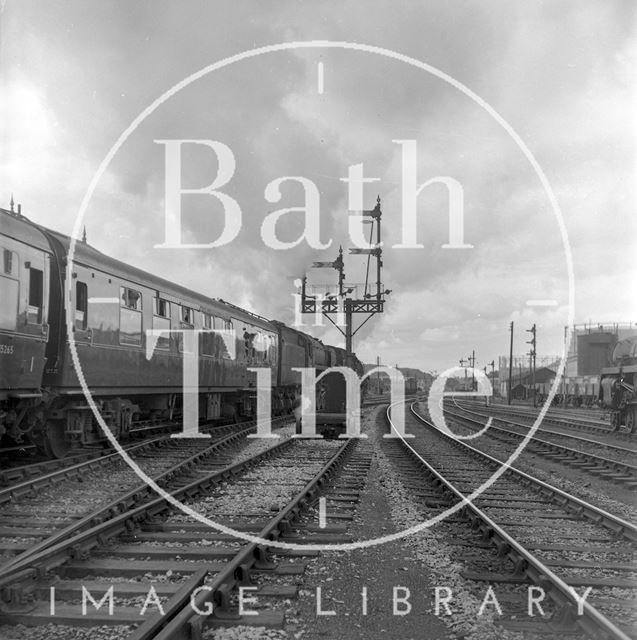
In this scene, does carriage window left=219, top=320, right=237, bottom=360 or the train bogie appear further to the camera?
carriage window left=219, top=320, right=237, bottom=360

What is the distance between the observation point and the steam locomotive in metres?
21.2

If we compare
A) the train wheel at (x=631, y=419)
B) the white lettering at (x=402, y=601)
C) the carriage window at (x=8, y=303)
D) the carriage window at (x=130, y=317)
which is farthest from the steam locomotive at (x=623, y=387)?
the carriage window at (x=8, y=303)

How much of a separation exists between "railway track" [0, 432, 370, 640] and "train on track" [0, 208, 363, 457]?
2.75 metres

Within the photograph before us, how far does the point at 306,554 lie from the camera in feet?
19.1

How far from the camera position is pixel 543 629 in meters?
4.21

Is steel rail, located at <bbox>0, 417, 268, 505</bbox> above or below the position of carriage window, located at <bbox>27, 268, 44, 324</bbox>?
below

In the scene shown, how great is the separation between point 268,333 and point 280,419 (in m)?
3.49

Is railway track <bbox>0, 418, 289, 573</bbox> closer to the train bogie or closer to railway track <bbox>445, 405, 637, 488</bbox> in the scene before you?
the train bogie

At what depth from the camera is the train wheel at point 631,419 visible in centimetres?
2127

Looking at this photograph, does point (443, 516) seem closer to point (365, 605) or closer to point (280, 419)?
point (365, 605)

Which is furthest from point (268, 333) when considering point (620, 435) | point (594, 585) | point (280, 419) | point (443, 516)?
point (594, 585)

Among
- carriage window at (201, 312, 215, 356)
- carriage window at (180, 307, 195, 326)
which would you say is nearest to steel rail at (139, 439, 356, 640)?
carriage window at (180, 307, 195, 326)

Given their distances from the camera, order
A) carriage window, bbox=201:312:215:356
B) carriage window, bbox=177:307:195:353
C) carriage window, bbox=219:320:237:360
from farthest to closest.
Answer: carriage window, bbox=219:320:237:360
carriage window, bbox=201:312:215:356
carriage window, bbox=177:307:195:353

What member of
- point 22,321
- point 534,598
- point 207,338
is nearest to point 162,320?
point 207,338
